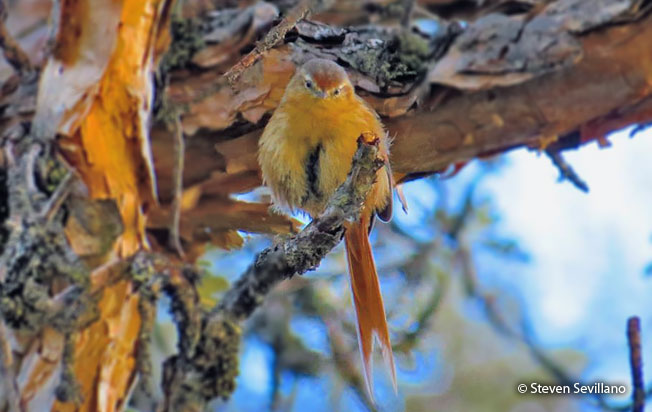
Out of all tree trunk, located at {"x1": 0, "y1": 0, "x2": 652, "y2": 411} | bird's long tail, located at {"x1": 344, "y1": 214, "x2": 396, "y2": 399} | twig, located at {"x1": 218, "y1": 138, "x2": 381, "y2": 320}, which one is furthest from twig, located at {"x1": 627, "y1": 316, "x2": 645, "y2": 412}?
tree trunk, located at {"x1": 0, "y1": 0, "x2": 652, "y2": 411}

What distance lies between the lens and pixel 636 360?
1.28 meters

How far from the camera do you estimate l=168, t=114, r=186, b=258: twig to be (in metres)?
2.48

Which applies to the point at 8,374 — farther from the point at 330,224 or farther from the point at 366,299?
the point at 330,224

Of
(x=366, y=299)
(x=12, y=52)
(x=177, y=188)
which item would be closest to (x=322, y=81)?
(x=366, y=299)

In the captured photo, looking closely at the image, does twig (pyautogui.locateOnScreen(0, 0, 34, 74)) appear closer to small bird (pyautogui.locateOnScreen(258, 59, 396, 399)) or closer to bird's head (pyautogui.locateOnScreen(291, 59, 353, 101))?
small bird (pyautogui.locateOnScreen(258, 59, 396, 399))

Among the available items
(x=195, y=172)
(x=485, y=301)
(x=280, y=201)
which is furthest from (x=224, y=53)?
(x=485, y=301)

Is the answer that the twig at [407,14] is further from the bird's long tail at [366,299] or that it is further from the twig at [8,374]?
the twig at [8,374]

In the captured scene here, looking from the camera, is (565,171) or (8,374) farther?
(565,171)

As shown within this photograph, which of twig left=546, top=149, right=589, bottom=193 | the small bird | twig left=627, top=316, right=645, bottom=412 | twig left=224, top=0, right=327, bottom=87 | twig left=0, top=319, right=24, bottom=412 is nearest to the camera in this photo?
twig left=224, top=0, right=327, bottom=87

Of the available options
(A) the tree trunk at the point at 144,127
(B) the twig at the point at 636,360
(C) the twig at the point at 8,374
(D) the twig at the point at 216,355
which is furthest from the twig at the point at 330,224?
(C) the twig at the point at 8,374

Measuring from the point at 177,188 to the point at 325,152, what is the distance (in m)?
1.34

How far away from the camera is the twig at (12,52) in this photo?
246 centimetres

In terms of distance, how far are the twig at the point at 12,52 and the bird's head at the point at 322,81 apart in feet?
5.70

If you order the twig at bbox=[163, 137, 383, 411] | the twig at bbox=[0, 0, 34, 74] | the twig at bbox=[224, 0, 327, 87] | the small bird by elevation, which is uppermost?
the twig at bbox=[224, 0, 327, 87]
